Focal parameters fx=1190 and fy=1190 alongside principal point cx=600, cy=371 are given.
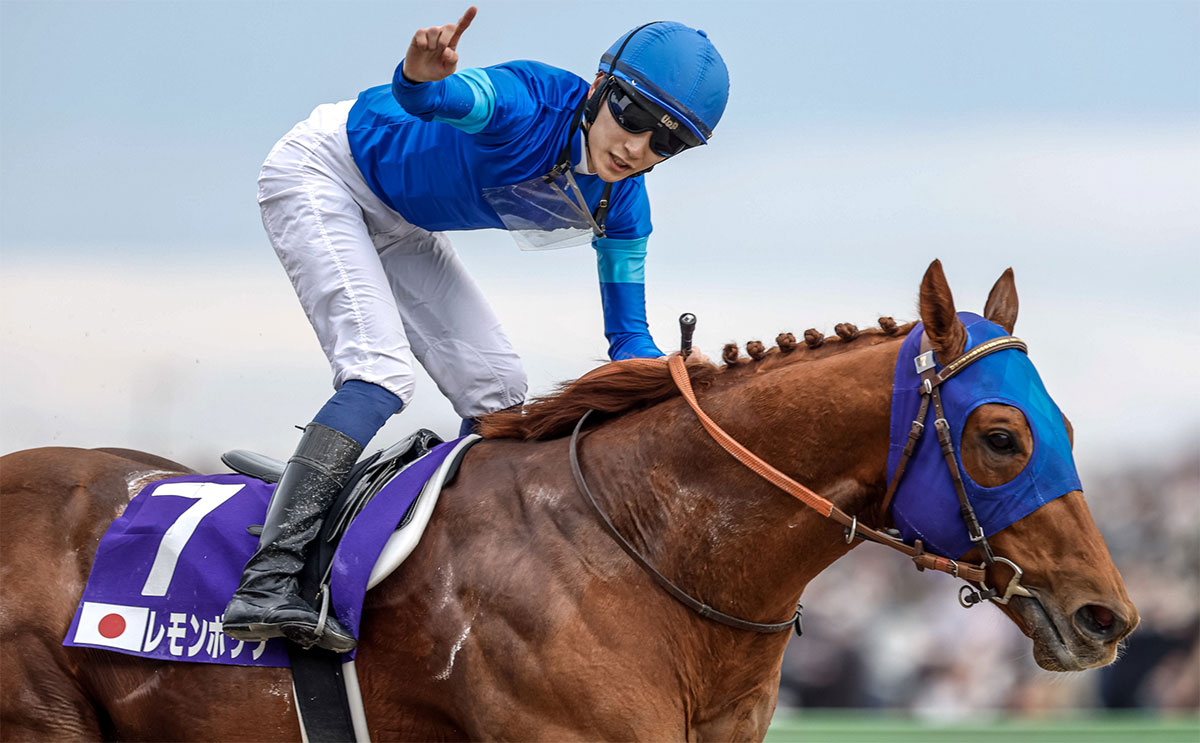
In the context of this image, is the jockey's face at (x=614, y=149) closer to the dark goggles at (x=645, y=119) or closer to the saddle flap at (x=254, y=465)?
the dark goggles at (x=645, y=119)

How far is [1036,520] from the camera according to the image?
231 cm

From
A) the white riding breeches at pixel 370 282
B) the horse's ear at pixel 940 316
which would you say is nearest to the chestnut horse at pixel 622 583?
the horse's ear at pixel 940 316

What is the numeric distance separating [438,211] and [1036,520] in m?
1.62

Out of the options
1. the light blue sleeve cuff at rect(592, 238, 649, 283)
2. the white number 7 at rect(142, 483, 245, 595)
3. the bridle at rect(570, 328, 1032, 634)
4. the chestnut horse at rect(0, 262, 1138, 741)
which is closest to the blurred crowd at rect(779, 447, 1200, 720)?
the light blue sleeve cuff at rect(592, 238, 649, 283)

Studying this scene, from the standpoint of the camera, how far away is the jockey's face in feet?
9.20

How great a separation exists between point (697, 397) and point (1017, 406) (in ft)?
2.30

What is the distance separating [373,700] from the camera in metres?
2.63

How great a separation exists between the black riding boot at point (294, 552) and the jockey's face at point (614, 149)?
892mm

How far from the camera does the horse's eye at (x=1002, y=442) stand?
→ 2324mm

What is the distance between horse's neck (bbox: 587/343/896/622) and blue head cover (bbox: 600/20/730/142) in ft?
2.16

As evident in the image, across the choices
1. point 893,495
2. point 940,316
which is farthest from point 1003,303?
point 893,495

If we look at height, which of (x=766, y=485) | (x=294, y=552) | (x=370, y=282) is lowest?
(x=294, y=552)

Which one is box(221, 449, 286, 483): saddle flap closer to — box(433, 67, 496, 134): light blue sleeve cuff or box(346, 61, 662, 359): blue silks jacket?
box(346, 61, 662, 359): blue silks jacket

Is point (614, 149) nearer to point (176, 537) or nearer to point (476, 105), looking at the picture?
point (476, 105)
